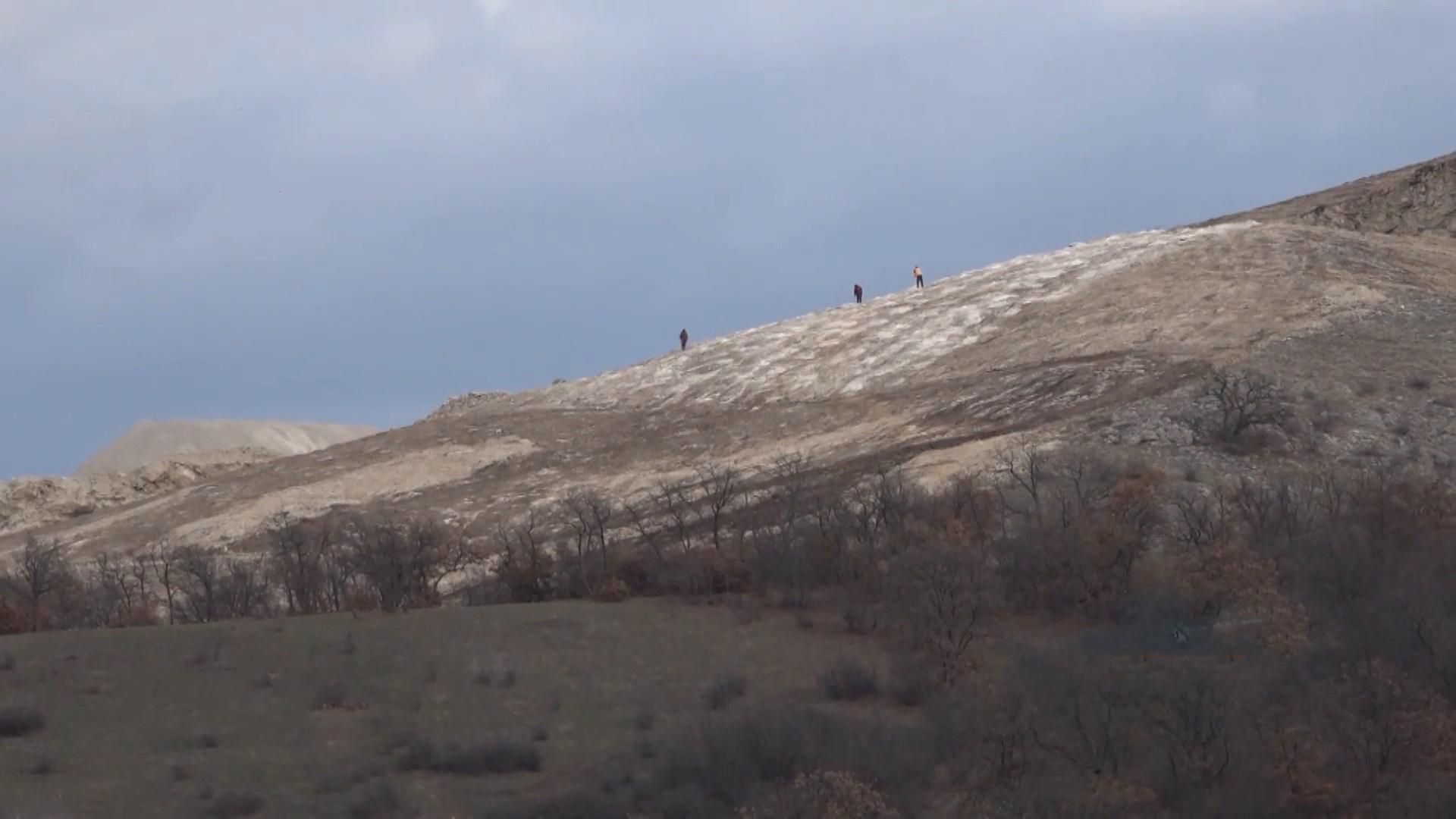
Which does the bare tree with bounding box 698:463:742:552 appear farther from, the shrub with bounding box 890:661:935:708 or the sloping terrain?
the shrub with bounding box 890:661:935:708

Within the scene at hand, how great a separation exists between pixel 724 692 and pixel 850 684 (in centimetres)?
152

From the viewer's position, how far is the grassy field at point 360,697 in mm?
17562

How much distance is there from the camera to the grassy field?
17562mm

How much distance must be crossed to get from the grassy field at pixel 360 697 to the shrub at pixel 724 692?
0.19 m

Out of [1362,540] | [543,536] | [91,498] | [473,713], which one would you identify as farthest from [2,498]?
[1362,540]

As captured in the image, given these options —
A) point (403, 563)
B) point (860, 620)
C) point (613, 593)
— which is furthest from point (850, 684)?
point (403, 563)

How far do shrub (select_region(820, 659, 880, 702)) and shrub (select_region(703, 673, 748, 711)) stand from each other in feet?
3.29

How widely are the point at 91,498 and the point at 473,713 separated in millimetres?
44899

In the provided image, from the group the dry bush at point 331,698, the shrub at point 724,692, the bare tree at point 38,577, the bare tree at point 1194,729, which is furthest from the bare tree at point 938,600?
the bare tree at point 38,577

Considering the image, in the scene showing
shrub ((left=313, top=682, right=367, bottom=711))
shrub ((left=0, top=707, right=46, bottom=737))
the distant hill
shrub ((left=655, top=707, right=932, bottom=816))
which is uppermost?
the distant hill

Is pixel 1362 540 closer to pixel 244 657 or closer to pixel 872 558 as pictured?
pixel 872 558

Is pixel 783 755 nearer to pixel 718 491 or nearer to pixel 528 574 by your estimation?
pixel 528 574

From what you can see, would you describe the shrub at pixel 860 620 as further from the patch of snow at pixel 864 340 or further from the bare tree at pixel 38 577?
the patch of snow at pixel 864 340

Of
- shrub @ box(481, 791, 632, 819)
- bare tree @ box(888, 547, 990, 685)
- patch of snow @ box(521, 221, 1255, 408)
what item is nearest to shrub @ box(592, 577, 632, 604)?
bare tree @ box(888, 547, 990, 685)
